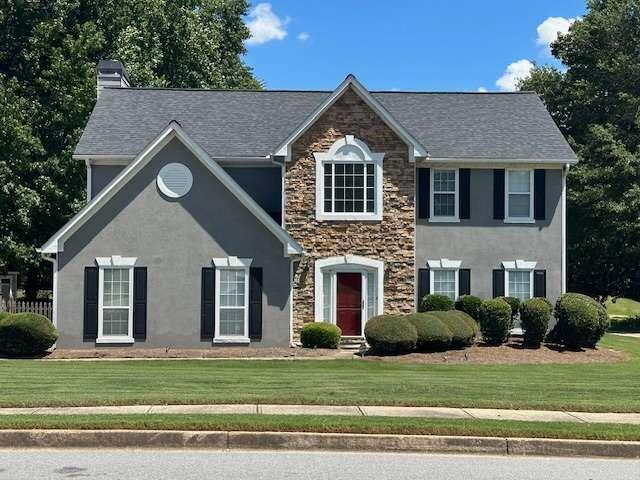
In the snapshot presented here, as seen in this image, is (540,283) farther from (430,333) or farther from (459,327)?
(430,333)

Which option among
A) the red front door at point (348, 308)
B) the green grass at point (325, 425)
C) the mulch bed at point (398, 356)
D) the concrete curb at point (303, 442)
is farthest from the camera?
the red front door at point (348, 308)

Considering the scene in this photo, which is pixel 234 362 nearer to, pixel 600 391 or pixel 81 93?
pixel 600 391

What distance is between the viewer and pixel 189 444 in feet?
32.0

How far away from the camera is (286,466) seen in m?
8.84

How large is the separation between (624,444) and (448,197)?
15.1 metres

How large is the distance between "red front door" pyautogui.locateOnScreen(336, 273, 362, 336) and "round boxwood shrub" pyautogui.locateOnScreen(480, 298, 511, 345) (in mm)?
3765

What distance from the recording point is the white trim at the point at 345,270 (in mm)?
22984

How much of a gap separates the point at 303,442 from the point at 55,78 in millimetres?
26137

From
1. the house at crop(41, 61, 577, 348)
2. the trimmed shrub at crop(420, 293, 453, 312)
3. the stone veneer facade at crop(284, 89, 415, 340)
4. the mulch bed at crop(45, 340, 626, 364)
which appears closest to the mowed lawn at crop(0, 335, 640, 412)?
the mulch bed at crop(45, 340, 626, 364)

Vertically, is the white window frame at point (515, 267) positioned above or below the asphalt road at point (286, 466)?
above

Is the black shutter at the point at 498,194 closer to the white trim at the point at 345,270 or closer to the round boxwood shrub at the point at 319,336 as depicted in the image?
the white trim at the point at 345,270

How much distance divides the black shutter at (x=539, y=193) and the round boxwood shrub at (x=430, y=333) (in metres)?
6.02

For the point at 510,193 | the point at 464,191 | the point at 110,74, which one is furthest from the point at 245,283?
the point at 110,74

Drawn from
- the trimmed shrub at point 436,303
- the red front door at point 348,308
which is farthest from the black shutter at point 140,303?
the trimmed shrub at point 436,303
